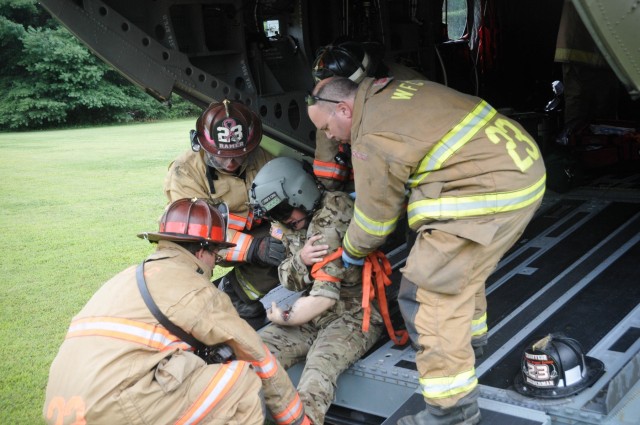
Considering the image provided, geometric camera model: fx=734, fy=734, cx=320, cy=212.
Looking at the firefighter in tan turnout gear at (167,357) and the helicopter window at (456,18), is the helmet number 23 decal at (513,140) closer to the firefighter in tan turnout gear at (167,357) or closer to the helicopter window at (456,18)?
the firefighter in tan turnout gear at (167,357)

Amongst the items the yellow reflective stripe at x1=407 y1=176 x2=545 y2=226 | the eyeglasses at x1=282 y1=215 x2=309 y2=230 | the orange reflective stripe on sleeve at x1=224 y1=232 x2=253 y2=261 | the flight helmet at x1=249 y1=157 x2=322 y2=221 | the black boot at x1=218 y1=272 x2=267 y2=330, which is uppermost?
the yellow reflective stripe at x1=407 y1=176 x2=545 y2=226

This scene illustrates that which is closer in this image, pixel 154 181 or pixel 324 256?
pixel 324 256

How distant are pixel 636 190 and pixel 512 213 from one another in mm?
2928

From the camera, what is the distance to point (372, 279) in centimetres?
381

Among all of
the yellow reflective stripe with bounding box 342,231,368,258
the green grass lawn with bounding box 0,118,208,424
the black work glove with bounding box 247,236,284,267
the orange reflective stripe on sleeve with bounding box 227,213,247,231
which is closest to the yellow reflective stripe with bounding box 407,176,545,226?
the yellow reflective stripe with bounding box 342,231,368,258

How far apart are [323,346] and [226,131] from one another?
1397 millimetres

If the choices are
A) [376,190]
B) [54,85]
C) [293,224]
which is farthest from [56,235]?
[54,85]

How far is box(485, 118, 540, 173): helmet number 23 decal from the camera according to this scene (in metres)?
3.03

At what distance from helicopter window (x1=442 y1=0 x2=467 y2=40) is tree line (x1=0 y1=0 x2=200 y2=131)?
16.0 m

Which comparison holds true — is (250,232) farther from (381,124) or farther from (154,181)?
(154,181)

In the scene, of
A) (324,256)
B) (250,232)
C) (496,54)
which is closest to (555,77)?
(496,54)

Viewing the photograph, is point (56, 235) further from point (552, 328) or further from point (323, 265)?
point (552, 328)

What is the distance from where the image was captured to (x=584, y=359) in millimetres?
3191

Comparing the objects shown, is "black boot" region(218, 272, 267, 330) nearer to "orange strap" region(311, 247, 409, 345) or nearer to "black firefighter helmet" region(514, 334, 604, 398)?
"orange strap" region(311, 247, 409, 345)
